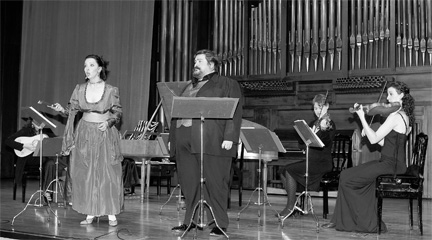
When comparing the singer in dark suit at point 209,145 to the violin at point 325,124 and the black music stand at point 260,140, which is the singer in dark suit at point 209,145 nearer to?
the black music stand at point 260,140

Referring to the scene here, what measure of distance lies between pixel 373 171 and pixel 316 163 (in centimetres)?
108

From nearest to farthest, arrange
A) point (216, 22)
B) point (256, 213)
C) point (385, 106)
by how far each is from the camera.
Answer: point (385, 106)
point (256, 213)
point (216, 22)

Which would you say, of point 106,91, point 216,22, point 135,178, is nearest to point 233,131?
point 106,91

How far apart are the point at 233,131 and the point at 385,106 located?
134 cm

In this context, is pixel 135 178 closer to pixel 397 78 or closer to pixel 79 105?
pixel 79 105

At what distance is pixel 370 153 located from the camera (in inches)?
335

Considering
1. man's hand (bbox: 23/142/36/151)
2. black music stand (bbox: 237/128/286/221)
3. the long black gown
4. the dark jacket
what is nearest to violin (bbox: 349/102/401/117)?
the long black gown

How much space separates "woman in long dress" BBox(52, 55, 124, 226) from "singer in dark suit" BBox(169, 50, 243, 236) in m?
0.73

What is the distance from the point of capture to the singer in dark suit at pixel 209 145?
4.67 meters

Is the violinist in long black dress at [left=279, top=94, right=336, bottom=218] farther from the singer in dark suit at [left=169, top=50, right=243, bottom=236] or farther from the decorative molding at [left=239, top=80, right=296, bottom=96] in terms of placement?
the decorative molding at [left=239, top=80, right=296, bottom=96]

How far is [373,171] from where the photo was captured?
5020mm

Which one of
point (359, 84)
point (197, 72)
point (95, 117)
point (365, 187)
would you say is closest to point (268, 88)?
point (359, 84)

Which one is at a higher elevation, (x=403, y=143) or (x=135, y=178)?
(x=403, y=143)

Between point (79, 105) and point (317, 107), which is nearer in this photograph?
point (79, 105)
